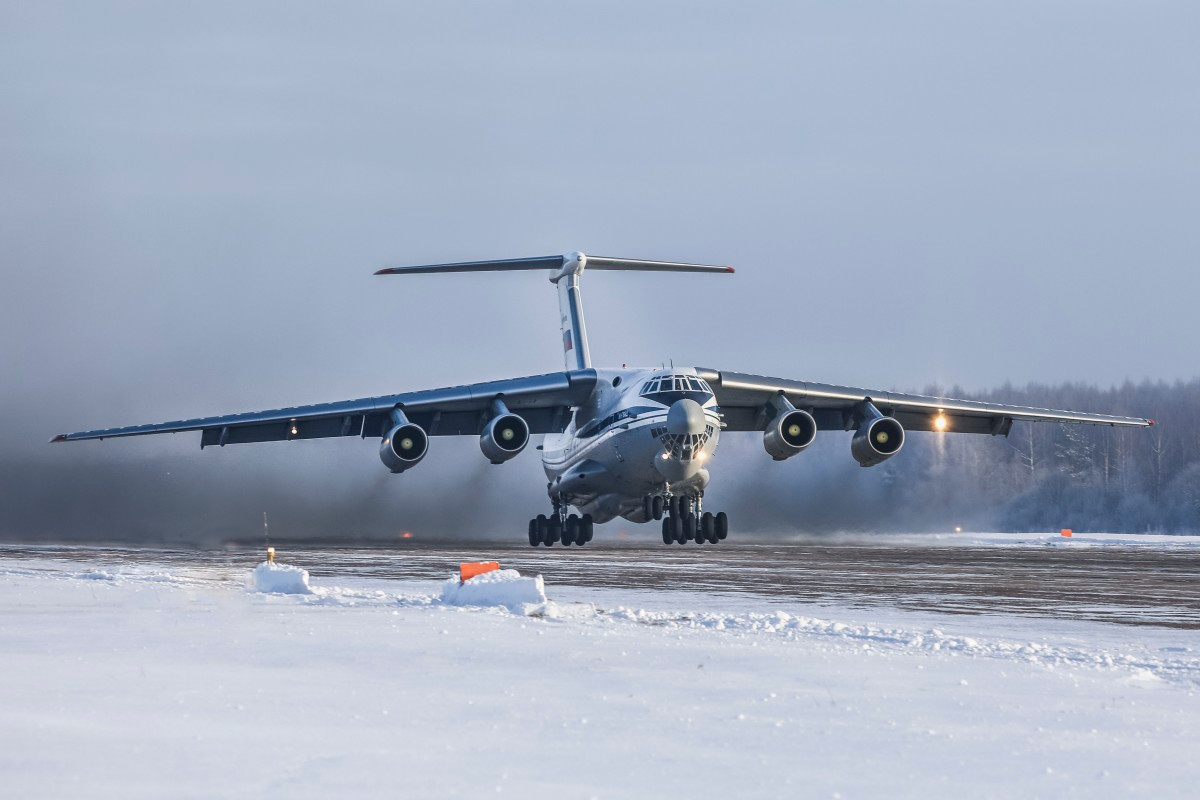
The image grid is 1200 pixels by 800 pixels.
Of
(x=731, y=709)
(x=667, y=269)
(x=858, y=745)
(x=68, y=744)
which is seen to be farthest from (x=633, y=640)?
(x=667, y=269)

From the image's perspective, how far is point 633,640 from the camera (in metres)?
9.75

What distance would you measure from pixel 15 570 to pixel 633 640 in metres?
11.7

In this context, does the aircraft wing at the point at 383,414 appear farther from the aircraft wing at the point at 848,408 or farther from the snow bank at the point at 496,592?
the snow bank at the point at 496,592

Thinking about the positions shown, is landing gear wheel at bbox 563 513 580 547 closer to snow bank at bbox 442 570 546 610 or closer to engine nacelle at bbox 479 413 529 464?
engine nacelle at bbox 479 413 529 464

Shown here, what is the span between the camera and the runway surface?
46.8 feet

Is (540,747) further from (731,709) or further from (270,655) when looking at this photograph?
(270,655)

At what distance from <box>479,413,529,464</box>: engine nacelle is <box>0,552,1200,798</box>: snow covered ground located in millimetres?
15439

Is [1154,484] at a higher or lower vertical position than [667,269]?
lower

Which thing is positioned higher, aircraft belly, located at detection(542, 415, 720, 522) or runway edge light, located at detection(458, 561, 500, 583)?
aircraft belly, located at detection(542, 415, 720, 522)

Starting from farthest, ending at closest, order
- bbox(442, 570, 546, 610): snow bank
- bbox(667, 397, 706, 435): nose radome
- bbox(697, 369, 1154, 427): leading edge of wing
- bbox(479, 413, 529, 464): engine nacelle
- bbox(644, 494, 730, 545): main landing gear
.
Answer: bbox(697, 369, 1154, 427): leading edge of wing → bbox(644, 494, 730, 545): main landing gear → bbox(479, 413, 529, 464): engine nacelle → bbox(667, 397, 706, 435): nose radome → bbox(442, 570, 546, 610): snow bank

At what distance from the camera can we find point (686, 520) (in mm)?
28688

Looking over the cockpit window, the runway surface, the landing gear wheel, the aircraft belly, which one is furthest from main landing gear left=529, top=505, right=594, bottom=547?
the cockpit window

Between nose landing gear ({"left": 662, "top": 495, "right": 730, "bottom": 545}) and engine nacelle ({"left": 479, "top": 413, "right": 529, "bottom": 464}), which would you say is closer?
engine nacelle ({"left": 479, "top": 413, "right": 529, "bottom": 464})

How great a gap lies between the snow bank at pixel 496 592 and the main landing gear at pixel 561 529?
713 inches
